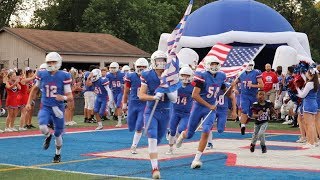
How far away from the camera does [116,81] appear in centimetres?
1934

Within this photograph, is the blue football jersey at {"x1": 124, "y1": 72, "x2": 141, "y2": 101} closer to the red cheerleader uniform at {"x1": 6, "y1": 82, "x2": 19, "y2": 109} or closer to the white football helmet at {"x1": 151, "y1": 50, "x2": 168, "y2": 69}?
the white football helmet at {"x1": 151, "y1": 50, "x2": 168, "y2": 69}

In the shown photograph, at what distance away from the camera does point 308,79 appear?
41.6ft

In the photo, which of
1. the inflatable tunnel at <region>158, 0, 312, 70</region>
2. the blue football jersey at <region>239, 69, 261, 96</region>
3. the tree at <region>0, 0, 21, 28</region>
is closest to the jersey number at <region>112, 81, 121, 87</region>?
the blue football jersey at <region>239, 69, 261, 96</region>

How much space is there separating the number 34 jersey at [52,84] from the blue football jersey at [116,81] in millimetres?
8767

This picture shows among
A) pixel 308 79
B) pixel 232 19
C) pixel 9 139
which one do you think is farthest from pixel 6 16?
pixel 308 79

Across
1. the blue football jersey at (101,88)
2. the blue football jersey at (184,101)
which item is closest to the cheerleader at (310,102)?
the blue football jersey at (184,101)

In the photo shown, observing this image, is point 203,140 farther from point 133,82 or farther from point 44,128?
point 133,82

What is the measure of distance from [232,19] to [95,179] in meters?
17.2

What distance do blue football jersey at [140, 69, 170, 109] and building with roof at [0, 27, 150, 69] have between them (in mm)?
27470

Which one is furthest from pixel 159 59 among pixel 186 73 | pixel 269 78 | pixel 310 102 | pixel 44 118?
pixel 269 78

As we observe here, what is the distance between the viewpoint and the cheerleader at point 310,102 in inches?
496

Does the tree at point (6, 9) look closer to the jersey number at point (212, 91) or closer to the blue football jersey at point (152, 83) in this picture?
the jersey number at point (212, 91)

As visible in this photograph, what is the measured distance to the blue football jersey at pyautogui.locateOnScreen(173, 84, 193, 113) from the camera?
39.8 feet

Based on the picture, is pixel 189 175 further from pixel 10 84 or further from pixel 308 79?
pixel 10 84
